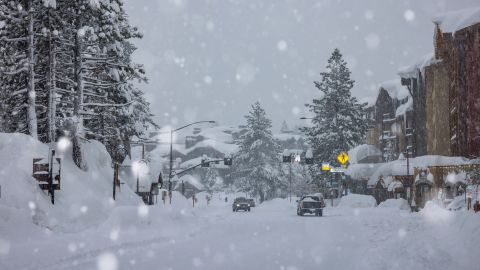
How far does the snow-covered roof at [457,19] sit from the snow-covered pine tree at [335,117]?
46.4 feet

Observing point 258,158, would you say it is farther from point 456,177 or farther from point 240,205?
point 456,177

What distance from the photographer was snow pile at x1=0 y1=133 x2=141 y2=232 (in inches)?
666

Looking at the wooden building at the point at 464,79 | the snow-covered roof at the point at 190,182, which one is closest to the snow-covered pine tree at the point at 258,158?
the snow-covered roof at the point at 190,182

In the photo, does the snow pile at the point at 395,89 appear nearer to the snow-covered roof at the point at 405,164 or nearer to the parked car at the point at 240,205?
the snow-covered roof at the point at 405,164

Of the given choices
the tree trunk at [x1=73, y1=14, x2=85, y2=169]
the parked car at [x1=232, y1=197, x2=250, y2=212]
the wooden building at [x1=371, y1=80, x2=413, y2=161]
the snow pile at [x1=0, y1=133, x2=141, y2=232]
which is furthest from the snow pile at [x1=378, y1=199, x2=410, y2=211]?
the tree trunk at [x1=73, y1=14, x2=85, y2=169]

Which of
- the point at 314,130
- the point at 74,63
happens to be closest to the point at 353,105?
the point at 314,130

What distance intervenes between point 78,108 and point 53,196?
835 cm

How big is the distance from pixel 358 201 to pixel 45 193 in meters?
38.2

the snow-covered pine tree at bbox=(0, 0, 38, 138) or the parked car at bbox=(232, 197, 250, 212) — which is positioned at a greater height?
the snow-covered pine tree at bbox=(0, 0, 38, 138)

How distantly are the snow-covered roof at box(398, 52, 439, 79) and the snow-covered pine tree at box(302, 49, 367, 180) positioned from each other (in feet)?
20.8

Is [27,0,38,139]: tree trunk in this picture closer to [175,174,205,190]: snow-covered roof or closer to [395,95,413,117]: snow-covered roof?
[395,95,413,117]: snow-covered roof

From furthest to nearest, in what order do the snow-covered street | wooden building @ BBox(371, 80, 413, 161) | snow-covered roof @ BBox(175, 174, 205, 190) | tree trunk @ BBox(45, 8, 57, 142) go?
snow-covered roof @ BBox(175, 174, 205, 190)
wooden building @ BBox(371, 80, 413, 161)
tree trunk @ BBox(45, 8, 57, 142)
the snow-covered street

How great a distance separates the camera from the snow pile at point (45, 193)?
1692 cm

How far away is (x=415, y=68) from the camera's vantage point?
2566 inches
